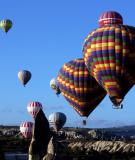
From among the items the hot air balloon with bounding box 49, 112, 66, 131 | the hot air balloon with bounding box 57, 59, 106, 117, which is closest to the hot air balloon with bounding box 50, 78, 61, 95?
the hot air balloon with bounding box 49, 112, 66, 131

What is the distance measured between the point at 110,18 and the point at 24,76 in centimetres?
3541

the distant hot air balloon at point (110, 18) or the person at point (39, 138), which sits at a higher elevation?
the distant hot air balloon at point (110, 18)

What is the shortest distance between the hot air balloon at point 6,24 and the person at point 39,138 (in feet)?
170

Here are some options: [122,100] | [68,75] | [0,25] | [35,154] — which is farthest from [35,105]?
[35,154]

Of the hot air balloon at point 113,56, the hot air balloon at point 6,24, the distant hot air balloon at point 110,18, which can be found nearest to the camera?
the hot air balloon at point 113,56

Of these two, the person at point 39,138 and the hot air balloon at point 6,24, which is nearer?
the person at point 39,138

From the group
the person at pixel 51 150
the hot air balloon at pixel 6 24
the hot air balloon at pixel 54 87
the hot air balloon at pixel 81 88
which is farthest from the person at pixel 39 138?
the hot air balloon at pixel 6 24

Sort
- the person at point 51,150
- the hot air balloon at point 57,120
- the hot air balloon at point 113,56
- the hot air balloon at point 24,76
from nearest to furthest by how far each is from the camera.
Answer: the person at point 51,150
the hot air balloon at point 113,56
the hot air balloon at point 24,76
the hot air balloon at point 57,120

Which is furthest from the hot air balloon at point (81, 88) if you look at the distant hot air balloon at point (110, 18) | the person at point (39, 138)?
the person at point (39, 138)

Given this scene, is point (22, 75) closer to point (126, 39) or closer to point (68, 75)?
point (68, 75)

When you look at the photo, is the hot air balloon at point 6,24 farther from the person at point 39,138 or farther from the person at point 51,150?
the person at point 51,150

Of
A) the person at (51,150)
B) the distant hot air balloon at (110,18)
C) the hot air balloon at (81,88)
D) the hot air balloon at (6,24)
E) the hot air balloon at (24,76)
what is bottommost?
the person at (51,150)

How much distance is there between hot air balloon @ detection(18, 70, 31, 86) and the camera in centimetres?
8275

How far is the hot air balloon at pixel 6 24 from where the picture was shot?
78.1 metres
